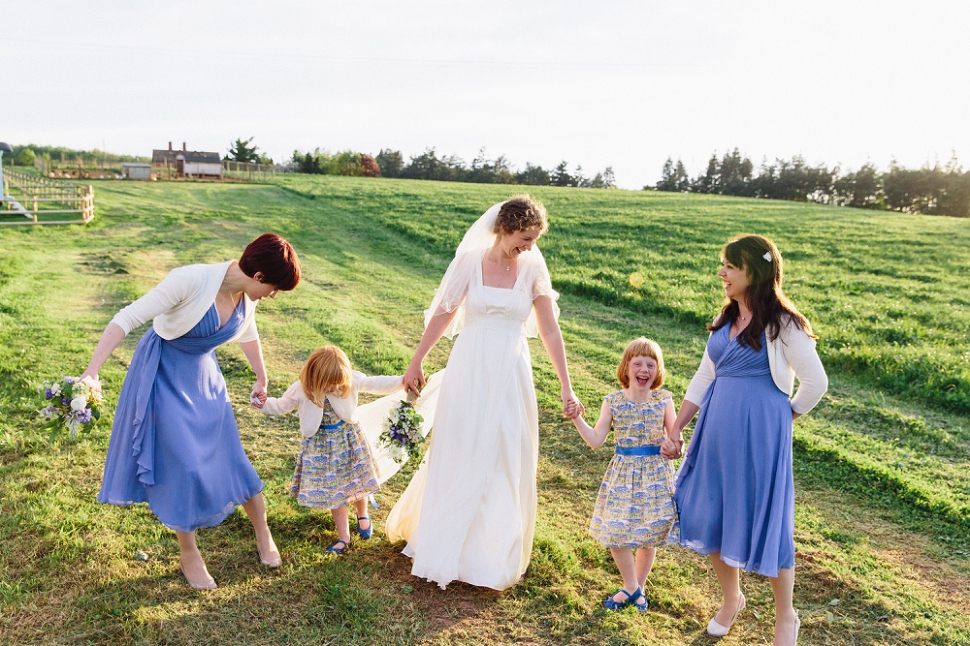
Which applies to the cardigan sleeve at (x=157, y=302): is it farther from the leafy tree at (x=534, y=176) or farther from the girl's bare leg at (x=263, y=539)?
the leafy tree at (x=534, y=176)

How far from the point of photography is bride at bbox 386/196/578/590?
484 cm

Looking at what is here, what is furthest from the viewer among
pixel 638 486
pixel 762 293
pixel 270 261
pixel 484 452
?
pixel 484 452

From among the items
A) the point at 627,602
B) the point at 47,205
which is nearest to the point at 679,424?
the point at 627,602

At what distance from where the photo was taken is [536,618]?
15.5 ft

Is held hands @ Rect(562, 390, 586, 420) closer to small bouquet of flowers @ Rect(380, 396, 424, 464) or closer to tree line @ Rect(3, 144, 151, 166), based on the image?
small bouquet of flowers @ Rect(380, 396, 424, 464)

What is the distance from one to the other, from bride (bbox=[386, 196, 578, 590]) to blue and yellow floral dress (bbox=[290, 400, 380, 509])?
2.05ft

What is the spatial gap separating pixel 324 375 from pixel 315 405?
0.28 metres

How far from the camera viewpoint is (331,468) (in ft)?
17.7

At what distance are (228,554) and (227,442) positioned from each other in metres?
1.03

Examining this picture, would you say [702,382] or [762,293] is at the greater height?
[762,293]

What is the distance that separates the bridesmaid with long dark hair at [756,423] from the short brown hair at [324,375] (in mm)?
2581

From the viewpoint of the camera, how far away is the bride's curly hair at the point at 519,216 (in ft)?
15.8

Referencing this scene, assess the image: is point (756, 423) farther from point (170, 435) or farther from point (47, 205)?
point (47, 205)

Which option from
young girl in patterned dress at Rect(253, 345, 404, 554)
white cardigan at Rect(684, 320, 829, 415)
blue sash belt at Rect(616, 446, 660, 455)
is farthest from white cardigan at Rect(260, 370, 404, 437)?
white cardigan at Rect(684, 320, 829, 415)
